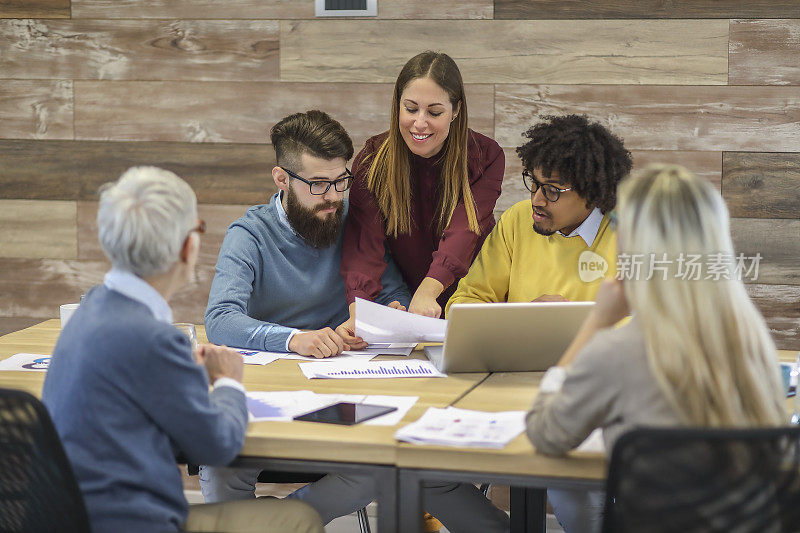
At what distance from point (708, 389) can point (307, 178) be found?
5.03 ft

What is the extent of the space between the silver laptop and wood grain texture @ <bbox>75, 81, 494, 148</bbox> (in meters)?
1.56

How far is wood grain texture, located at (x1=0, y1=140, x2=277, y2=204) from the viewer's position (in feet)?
11.9

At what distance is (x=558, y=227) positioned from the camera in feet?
8.36

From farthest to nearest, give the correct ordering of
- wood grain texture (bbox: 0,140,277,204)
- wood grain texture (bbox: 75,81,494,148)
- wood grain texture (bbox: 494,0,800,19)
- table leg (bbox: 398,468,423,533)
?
wood grain texture (bbox: 0,140,277,204)
wood grain texture (bbox: 75,81,494,148)
wood grain texture (bbox: 494,0,800,19)
table leg (bbox: 398,468,423,533)

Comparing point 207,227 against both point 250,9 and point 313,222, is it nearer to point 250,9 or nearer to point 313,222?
point 250,9

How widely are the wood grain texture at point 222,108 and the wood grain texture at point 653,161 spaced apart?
0.18m

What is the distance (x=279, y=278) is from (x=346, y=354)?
47 centimetres

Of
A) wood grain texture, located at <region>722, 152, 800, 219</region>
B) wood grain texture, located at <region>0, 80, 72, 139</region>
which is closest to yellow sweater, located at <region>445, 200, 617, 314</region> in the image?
wood grain texture, located at <region>722, 152, 800, 219</region>

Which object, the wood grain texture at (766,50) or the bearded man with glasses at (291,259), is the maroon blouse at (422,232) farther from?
the wood grain texture at (766,50)

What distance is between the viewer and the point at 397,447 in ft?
5.14

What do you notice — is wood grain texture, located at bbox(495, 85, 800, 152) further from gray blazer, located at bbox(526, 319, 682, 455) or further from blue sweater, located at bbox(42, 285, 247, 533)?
blue sweater, located at bbox(42, 285, 247, 533)

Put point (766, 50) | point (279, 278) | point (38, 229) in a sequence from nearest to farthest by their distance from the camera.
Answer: point (279, 278)
point (766, 50)
point (38, 229)

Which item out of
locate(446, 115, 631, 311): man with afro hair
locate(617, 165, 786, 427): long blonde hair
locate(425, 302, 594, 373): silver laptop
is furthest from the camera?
locate(446, 115, 631, 311): man with afro hair

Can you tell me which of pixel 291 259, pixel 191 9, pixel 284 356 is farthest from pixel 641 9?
pixel 284 356
